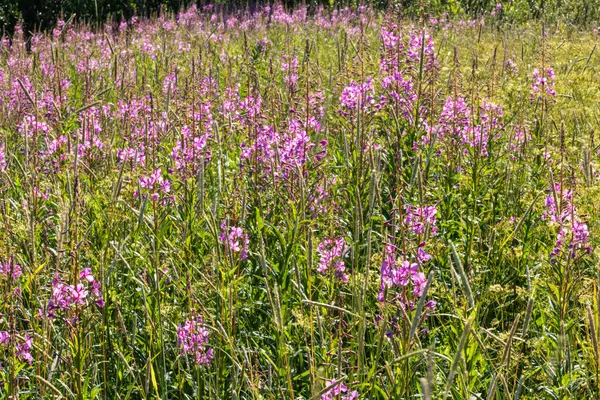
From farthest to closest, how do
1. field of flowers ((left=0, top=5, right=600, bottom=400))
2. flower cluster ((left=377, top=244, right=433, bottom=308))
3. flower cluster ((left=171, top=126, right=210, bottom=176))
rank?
flower cluster ((left=171, top=126, right=210, bottom=176)), field of flowers ((left=0, top=5, right=600, bottom=400)), flower cluster ((left=377, top=244, right=433, bottom=308))

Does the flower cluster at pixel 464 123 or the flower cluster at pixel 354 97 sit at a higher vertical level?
the flower cluster at pixel 354 97

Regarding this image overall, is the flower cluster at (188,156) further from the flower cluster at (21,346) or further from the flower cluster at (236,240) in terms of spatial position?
the flower cluster at (21,346)

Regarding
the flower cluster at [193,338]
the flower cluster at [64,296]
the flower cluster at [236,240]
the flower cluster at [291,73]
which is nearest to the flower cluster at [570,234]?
the flower cluster at [236,240]

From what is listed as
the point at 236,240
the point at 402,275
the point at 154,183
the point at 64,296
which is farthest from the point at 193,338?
the point at 154,183

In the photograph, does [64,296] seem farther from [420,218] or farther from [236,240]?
[420,218]

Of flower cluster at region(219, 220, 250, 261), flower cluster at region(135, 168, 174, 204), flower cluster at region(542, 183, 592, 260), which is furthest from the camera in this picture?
flower cluster at region(135, 168, 174, 204)

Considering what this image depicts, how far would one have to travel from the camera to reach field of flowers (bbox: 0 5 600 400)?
2061mm

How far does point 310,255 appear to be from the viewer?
187cm

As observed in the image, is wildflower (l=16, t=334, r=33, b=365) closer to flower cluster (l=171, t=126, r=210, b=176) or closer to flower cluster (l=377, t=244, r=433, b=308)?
flower cluster (l=377, t=244, r=433, b=308)

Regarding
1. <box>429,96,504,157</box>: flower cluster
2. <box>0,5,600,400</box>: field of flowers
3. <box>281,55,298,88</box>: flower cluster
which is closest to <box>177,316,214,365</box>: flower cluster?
<box>0,5,600,400</box>: field of flowers

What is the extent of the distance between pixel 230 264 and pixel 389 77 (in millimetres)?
1722

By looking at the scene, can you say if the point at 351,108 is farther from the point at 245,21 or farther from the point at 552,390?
the point at 245,21

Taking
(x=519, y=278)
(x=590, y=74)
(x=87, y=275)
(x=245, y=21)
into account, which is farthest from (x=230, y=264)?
(x=245, y=21)

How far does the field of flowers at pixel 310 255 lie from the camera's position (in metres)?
2.06
